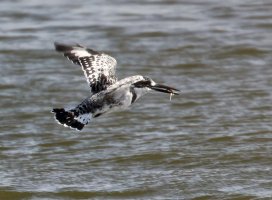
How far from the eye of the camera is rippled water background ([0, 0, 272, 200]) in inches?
324

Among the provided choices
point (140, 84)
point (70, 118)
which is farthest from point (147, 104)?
point (70, 118)

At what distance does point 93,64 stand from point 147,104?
7.26 ft

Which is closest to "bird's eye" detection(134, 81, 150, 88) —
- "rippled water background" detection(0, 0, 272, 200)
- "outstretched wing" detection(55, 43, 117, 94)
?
"outstretched wing" detection(55, 43, 117, 94)

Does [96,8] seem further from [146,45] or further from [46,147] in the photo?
[46,147]

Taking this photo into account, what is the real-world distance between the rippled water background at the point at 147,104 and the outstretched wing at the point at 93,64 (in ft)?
2.47

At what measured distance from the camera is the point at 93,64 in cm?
851

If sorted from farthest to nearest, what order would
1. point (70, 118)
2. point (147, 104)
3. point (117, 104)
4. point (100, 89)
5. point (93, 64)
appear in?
point (147, 104)
point (93, 64)
point (100, 89)
point (117, 104)
point (70, 118)

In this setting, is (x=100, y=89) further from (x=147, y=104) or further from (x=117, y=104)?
(x=147, y=104)

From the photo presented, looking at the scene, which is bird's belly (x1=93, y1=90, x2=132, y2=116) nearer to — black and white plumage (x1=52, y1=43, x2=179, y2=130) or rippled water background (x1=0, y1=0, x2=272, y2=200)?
black and white plumage (x1=52, y1=43, x2=179, y2=130)

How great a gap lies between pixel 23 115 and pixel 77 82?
1423 mm

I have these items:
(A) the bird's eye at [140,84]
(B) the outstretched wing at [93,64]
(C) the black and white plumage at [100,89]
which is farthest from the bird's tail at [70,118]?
(B) the outstretched wing at [93,64]

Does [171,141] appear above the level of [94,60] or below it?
below

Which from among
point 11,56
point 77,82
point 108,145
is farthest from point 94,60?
point 11,56

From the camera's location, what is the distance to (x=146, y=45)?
13227 millimetres
